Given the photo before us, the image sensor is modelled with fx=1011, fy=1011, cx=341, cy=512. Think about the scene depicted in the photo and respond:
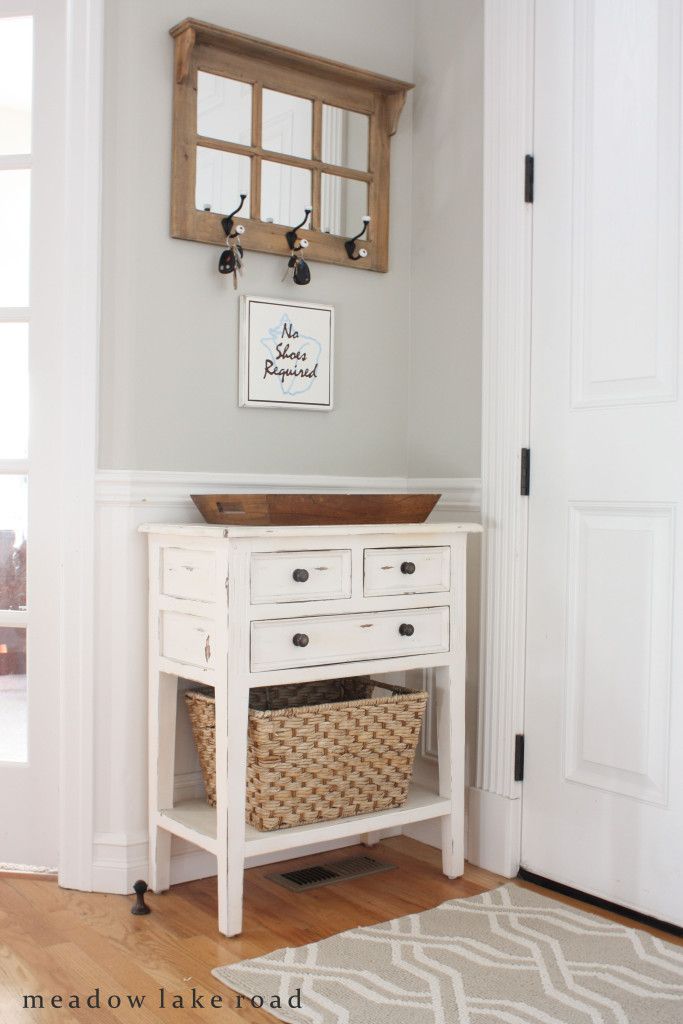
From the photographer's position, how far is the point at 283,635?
6.53 feet

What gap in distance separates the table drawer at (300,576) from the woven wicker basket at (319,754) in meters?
0.24

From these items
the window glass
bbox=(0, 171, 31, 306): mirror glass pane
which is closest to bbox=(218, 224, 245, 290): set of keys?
bbox=(0, 171, 31, 306): mirror glass pane

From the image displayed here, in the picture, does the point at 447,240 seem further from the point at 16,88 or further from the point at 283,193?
the point at 16,88

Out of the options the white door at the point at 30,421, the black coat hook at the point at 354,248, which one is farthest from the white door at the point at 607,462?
the white door at the point at 30,421

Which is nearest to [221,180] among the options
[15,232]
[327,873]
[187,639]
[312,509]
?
[15,232]

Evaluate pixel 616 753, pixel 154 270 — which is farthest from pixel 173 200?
pixel 616 753

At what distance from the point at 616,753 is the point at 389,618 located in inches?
21.7

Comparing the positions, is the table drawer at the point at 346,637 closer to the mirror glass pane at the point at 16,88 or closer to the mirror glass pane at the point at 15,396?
the mirror glass pane at the point at 15,396

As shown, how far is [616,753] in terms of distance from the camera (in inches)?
83.4

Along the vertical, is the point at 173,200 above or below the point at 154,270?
above

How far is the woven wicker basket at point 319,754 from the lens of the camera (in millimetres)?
2053

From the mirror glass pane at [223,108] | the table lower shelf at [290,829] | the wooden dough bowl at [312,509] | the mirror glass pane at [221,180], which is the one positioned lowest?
the table lower shelf at [290,829]

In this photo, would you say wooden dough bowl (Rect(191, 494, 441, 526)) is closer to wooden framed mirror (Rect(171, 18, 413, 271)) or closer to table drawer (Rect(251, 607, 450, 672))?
table drawer (Rect(251, 607, 450, 672))

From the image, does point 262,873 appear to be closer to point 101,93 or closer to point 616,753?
point 616,753
